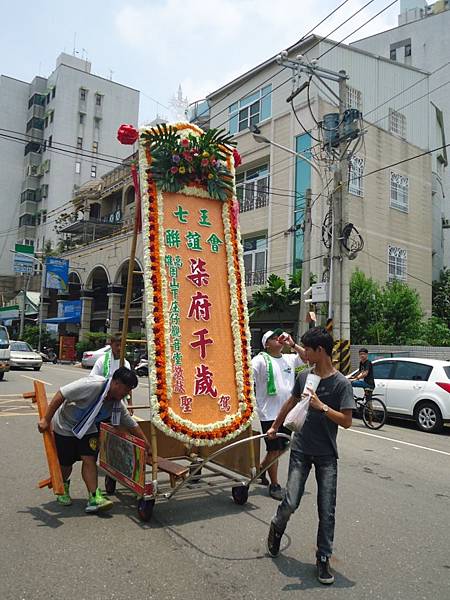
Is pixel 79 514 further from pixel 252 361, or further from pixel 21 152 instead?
pixel 21 152

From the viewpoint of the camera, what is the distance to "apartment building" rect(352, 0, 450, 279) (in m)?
32.6

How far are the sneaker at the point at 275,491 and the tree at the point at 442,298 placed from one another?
24.4m

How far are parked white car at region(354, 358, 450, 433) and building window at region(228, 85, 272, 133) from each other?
696 inches

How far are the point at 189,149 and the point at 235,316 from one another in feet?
6.22

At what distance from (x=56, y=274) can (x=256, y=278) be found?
1825 centimetres

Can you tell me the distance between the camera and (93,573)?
3.72m

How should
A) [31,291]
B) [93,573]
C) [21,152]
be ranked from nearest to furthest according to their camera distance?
[93,573] → [31,291] → [21,152]

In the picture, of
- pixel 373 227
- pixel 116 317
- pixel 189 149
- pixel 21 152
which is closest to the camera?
pixel 189 149

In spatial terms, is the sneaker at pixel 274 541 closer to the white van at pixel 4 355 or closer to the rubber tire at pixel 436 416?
the rubber tire at pixel 436 416

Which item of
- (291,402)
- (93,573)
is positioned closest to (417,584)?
(291,402)

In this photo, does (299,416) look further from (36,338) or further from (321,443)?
(36,338)

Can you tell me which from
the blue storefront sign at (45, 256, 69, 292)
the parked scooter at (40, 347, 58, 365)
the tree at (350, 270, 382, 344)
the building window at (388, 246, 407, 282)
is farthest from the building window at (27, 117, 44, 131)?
the tree at (350, 270, 382, 344)

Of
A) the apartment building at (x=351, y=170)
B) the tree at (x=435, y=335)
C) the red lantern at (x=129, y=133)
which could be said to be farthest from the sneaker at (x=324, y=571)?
the apartment building at (x=351, y=170)

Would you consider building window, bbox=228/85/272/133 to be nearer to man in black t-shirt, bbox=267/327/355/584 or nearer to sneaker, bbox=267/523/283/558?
man in black t-shirt, bbox=267/327/355/584
